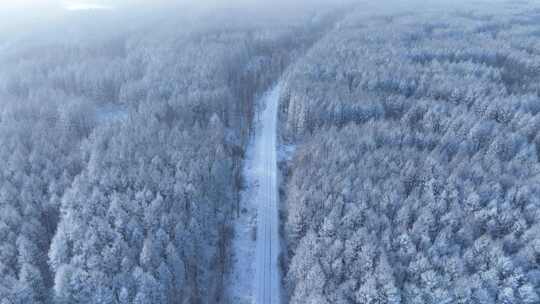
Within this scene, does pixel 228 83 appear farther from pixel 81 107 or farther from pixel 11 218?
pixel 11 218

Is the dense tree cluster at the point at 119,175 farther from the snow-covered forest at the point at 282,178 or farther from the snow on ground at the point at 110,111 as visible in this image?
the snow on ground at the point at 110,111

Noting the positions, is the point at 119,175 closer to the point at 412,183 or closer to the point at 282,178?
the point at 282,178

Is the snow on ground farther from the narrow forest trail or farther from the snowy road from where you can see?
the snowy road

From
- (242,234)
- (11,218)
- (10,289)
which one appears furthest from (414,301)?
(11,218)

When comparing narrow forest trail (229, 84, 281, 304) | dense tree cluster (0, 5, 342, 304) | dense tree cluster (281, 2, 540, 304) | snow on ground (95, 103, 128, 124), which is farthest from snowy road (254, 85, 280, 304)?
snow on ground (95, 103, 128, 124)

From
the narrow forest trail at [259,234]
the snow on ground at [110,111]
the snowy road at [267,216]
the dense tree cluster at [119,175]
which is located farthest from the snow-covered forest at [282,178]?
the snowy road at [267,216]

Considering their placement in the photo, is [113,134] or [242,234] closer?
[242,234]

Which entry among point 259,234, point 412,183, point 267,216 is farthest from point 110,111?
point 412,183

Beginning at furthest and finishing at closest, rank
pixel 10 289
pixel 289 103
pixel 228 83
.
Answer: pixel 228 83 → pixel 289 103 → pixel 10 289
